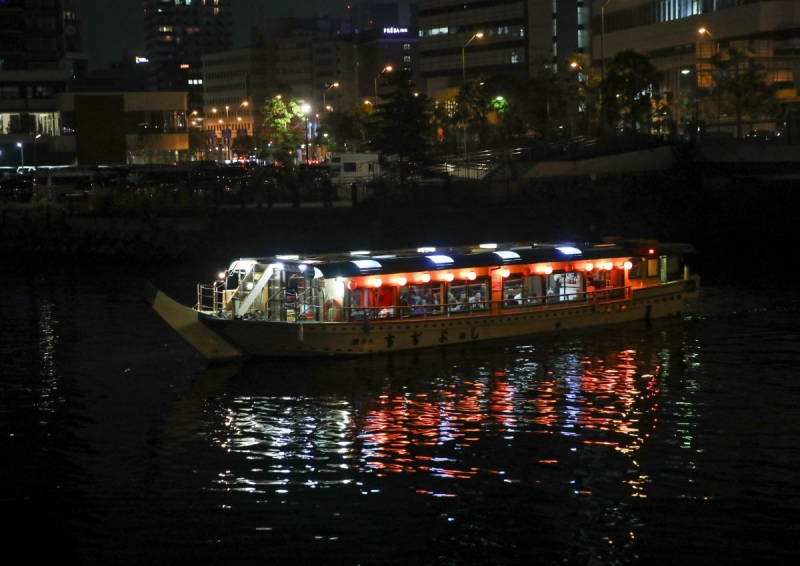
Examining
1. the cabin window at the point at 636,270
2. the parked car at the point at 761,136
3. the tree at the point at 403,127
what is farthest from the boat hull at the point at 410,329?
the tree at the point at 403,127

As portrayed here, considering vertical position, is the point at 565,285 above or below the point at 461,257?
below

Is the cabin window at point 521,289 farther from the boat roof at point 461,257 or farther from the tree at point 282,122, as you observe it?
the tree at point 282,122

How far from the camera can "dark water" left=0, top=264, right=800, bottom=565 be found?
18.3 metres

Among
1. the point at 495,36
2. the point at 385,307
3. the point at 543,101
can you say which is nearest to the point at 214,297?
the point at 385,307

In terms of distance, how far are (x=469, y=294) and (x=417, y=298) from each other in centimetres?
205

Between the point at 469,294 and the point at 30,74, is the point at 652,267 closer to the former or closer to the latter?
the point at 469,294

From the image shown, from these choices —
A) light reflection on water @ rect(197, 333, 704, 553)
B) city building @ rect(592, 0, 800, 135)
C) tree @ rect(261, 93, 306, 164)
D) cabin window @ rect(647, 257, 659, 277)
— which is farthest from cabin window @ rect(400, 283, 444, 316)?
tree @ rect(261, 93, 306, 164)

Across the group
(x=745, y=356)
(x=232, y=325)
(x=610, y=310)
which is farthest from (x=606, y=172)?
(x=232, y=325)

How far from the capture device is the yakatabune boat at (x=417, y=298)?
33.1 meters

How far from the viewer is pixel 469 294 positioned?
3659 cm

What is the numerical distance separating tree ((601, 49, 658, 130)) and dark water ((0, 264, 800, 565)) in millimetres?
49080

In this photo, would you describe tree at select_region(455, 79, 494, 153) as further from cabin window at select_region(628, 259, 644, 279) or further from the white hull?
the white hull

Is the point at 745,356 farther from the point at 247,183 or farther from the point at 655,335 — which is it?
the point at 247,183

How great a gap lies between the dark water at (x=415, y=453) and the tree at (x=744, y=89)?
45.0 metres
